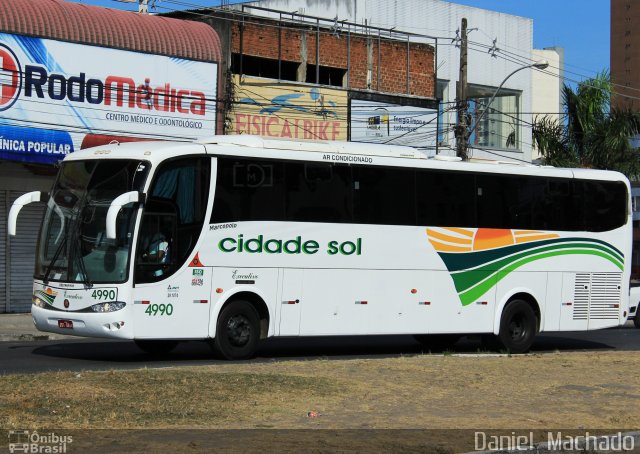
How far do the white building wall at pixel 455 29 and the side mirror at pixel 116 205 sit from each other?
92.3ft

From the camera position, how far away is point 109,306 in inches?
641

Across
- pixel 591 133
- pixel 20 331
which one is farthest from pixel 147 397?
pixel 591 133

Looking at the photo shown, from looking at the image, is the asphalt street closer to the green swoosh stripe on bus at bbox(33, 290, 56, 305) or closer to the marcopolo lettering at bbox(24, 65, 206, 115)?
the green swoosh stripe on bus at bbox(33, 290, 56, 305)

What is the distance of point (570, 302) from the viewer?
2191 centimetres

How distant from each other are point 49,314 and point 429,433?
8.58 m

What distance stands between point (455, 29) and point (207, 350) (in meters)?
30.9

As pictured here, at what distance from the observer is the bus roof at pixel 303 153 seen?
16984 mm

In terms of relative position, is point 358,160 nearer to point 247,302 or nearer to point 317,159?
point 317,159

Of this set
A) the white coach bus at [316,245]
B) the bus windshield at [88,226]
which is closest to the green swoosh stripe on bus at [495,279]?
the white coach bus at [316,245]

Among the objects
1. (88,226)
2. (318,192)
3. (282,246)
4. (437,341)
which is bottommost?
(437,341)

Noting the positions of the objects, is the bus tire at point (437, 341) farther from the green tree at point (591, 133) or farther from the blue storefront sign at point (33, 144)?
the green tree at point (591, 133)

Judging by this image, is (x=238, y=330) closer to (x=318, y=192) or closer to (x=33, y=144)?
(x=318, y=192)

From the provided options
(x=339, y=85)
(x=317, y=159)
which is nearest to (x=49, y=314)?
(x=317, y=159)

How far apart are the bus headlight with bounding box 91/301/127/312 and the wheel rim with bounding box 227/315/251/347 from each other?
6.57 feet
